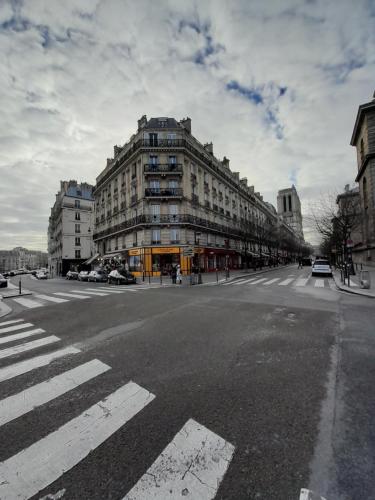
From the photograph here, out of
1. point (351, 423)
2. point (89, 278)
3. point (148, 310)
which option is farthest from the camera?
point (89, 278)

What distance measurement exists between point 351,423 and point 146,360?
2998 mm

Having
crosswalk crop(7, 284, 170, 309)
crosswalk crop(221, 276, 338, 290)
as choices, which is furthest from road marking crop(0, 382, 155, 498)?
crosswalk crop(221, 276, 338, 290)

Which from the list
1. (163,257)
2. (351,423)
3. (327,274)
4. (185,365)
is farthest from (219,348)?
(163,257)

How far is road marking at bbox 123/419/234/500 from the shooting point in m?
1.62

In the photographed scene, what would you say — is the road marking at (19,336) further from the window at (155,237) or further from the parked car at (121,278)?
the window at (155,237)

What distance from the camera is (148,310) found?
809 centimetres

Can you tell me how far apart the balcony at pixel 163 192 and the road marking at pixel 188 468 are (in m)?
26.6

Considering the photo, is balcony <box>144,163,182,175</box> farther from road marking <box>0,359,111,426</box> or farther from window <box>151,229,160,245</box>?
road marking <box>0,359,111,426</box>

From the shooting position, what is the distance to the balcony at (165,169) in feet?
89.6

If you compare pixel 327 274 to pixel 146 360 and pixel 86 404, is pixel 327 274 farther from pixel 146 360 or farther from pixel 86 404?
pixel 86 404

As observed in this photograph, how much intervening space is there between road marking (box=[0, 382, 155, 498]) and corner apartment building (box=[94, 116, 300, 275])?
20.4m

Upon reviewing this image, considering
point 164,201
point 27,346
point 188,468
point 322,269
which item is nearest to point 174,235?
point 164,201

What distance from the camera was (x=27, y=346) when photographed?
4.81 m

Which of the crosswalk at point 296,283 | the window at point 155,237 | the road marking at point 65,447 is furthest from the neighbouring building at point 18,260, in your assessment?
the road marking at point 65,447
